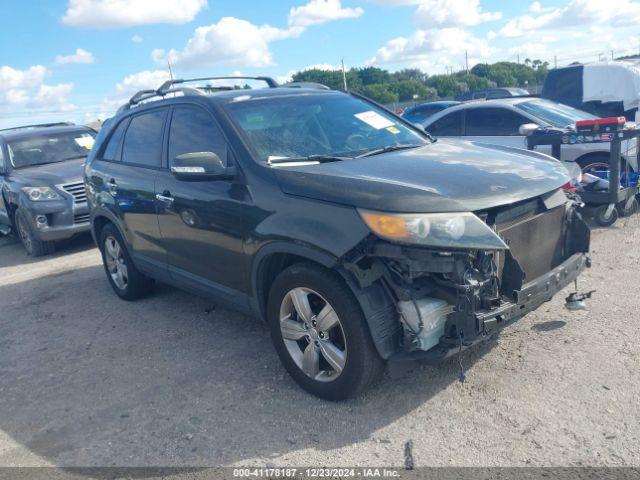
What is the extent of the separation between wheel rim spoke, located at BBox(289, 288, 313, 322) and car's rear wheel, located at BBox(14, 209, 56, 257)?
6258mm

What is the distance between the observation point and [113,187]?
5.22 m

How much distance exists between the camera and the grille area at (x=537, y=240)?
328cm

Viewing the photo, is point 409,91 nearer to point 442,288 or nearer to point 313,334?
point 313,334

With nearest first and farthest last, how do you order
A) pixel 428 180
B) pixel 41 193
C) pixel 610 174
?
pixel 428 180 → pixel 610 174 → pixel 41 193

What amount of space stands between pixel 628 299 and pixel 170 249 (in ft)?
12.1

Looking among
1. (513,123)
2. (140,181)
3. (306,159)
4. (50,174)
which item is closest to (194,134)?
(140,181)

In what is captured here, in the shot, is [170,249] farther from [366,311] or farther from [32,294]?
[32,294]

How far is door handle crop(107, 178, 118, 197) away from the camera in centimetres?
518

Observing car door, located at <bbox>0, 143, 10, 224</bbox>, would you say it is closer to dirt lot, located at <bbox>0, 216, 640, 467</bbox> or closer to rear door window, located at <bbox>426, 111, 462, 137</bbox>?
dirt lot, located at <bbox>0, 216, 640, 467</bbox>

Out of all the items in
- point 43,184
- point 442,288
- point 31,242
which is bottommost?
point 31,242

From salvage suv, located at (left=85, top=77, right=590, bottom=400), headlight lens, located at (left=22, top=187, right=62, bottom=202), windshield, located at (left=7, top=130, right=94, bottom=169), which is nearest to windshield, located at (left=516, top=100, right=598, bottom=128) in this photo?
salvage suv, located at (left=85, top=77, right=590, bottom=400)

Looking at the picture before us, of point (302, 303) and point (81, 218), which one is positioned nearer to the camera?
point (302, 303)

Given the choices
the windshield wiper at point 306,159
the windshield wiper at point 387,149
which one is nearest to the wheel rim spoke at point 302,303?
the windshield wiper at point 306,159

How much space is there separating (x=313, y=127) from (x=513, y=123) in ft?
17.5
